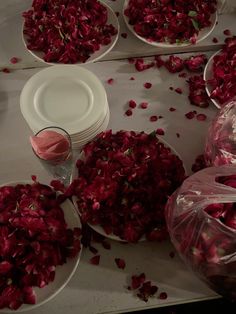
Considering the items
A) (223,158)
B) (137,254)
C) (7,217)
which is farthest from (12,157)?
(223,158)

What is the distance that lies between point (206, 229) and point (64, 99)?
→ 51 centimetres

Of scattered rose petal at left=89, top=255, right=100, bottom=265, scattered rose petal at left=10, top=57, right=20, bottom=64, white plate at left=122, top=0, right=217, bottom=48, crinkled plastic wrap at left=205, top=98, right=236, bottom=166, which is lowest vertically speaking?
scattered rose petal at left=89, top=255, right=100, bottom=265

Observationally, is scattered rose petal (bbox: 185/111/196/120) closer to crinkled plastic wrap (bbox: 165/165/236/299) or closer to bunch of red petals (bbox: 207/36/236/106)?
bunch of red petals (bbox: 207/36/236/106)

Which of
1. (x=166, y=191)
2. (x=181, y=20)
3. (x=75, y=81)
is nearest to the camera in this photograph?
(x=166, y=191)

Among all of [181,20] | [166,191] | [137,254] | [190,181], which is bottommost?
[137,254]

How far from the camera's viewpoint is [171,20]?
1.08m

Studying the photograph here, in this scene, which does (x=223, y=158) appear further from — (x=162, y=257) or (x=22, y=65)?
(x=22, y=65)

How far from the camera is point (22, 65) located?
3.68ft

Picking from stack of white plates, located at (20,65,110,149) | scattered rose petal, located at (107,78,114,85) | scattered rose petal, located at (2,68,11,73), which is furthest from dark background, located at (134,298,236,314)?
scattered rose petal, located at (2,68,11,73)

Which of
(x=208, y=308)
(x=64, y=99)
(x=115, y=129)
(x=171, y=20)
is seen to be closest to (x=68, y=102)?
(x=64, y=99)

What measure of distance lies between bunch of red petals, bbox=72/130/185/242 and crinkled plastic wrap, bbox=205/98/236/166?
0.08 meters

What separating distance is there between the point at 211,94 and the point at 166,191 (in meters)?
0.33

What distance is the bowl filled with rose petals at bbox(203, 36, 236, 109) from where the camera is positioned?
101cm

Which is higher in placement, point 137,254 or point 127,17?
point 127,17
